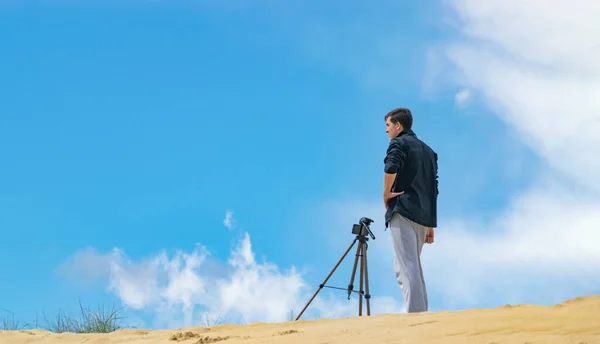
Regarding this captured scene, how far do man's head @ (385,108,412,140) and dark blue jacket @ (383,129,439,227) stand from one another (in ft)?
0.22

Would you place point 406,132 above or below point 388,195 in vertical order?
above

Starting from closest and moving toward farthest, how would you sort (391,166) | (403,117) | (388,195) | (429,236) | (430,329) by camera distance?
(430,329), (391,166), (388,195), (429,236), (403,117)

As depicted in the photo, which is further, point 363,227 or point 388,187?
point 363,227

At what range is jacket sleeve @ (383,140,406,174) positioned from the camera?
6.01 metres

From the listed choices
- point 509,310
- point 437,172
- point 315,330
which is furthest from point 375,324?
point 437,172

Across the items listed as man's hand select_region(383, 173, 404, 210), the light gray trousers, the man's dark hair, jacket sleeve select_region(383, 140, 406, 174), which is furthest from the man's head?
the light gray trousers

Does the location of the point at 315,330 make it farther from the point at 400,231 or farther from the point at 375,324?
the point at 400,231

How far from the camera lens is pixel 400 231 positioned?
239 inches

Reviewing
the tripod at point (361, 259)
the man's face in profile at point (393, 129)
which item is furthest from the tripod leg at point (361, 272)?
the man's face in profile at point (393, 129)

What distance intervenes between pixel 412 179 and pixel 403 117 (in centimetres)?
69

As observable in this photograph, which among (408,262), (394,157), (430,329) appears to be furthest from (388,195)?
(430,329)

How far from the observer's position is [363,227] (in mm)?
6812

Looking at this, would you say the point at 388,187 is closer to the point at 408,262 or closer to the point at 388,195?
the point at 388,195

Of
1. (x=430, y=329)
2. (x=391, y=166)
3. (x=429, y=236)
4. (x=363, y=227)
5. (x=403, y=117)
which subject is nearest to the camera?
(x=430, y=329)
